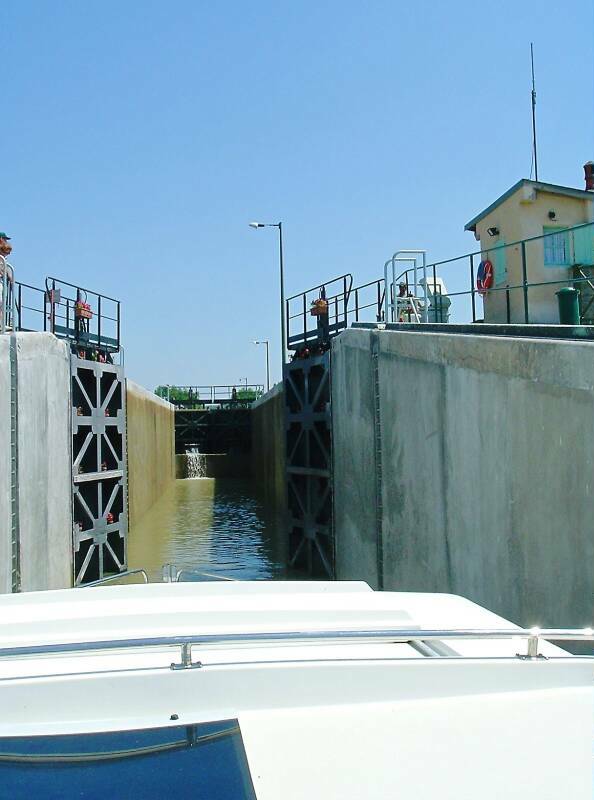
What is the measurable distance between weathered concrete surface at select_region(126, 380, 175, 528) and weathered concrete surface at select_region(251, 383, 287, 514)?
386 cm

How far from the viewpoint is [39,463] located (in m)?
9.91

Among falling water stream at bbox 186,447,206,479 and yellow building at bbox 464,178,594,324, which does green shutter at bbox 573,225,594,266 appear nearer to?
yellow building at bbox 464,178,594,324

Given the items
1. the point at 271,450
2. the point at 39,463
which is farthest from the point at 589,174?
the point at 271,450

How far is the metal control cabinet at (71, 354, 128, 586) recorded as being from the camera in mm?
12859

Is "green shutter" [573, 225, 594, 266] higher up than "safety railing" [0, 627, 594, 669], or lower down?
higher up

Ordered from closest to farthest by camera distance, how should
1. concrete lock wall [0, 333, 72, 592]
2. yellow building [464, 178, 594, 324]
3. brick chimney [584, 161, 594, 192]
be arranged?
concrete lock wall [0, 333, 72, 592], yellow building [464, 178, 594, 324], brick chimney [584, 161, 594, 192]

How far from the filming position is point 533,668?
2539 mm

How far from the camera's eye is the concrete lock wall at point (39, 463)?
28.9 ft

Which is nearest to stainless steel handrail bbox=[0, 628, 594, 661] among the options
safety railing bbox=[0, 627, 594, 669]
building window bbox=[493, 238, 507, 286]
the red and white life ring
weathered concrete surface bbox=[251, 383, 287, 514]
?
safety railing bbox=[0, 627, 594, 669]

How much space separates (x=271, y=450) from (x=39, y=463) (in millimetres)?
15651

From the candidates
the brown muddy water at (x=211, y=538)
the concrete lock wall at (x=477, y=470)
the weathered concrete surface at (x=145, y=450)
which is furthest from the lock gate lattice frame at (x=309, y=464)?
the weathered concrete surface at (x=145, y=450)

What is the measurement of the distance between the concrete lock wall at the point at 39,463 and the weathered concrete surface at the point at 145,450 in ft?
26.5

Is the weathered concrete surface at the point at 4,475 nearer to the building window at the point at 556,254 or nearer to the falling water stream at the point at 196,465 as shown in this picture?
the building window at the point at 556,254

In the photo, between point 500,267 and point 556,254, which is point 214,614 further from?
point 500,267
